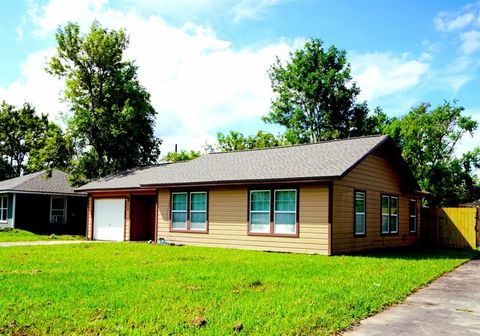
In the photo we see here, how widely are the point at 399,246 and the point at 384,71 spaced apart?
951cm

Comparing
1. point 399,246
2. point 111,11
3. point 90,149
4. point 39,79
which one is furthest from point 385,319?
point 39,79

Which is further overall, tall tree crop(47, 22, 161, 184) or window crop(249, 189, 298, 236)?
tall tree crop(47, 22, 161, 184)

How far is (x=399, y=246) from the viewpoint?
2108 centimetres

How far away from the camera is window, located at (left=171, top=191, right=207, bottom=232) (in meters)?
19.4

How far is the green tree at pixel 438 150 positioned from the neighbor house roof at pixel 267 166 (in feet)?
75.9

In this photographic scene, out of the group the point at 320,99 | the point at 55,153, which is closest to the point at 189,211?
the point at 55,153

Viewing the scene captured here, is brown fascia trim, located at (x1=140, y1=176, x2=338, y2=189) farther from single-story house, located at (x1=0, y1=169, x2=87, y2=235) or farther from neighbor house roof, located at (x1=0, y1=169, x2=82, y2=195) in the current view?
neighbor house roof, located at (x1=0, y1=169, x2=82, y2=195)

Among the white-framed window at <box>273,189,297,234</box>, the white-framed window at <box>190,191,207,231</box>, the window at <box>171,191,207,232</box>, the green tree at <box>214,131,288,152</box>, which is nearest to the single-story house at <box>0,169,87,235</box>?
the window at <box>171,191,207,232</box>

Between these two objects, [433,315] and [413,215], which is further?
[413,215]

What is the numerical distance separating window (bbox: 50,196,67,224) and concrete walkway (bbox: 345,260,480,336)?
2555cm

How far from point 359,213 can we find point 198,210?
21.5ft

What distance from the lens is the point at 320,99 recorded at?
42.5 meters

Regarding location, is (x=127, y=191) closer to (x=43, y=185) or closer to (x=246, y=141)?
(x=43, y=185)

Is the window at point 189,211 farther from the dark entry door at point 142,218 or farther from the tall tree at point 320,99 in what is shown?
the tall tree at point 320,99
